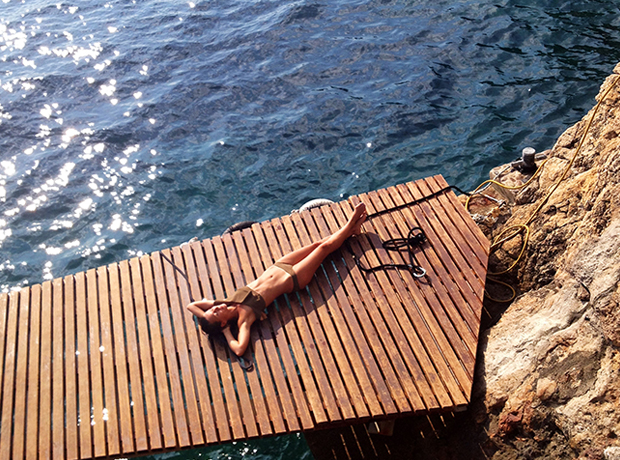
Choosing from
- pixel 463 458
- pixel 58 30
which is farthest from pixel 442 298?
pixel 58 30

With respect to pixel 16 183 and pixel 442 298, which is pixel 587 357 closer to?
pixel 442 298

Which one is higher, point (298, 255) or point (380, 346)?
point (298, 255)

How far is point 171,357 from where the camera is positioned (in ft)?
24.9

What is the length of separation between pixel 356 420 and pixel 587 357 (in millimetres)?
2821

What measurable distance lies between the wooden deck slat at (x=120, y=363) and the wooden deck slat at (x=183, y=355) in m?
0.73

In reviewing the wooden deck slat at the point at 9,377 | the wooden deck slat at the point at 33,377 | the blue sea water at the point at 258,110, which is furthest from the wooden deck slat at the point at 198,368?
the wooden deck slat at the point at 9,377

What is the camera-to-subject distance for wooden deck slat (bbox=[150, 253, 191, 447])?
685cm

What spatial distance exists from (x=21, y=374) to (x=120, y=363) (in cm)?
139

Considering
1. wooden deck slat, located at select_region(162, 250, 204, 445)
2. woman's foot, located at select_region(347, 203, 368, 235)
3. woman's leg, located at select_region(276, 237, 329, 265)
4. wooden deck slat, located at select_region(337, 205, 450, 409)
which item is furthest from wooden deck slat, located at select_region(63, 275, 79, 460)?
woman's foot, located at select_region(347, 203, 368, 235)

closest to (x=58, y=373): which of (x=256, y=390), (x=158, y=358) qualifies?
(x=158, y=358)

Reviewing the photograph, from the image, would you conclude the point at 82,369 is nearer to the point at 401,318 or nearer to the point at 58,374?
the point at 58,374

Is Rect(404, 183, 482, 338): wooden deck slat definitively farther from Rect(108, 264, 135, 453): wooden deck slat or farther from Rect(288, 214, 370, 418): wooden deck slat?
Rect(108, 264, 135, 453): wooden deck slat

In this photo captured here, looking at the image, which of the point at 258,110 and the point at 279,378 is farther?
the point at 258,110

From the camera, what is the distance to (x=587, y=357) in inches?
249
